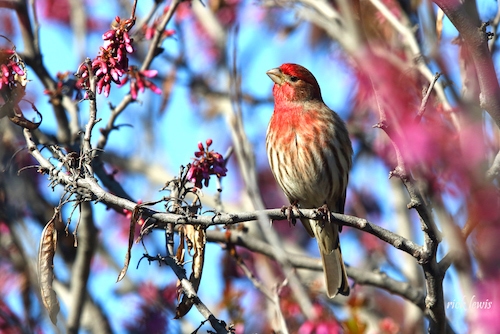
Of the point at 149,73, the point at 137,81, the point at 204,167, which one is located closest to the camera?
the point at 204,167

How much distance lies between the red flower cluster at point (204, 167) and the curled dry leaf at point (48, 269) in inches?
37.3

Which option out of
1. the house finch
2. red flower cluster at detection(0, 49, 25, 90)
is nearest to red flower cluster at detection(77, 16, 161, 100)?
A: red flower cluster at detection(0, 49, 25, 90)

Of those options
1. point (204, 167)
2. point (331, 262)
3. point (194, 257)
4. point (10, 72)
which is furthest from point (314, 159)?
point (10, 72)

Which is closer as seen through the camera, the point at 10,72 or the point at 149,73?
the point at 10,72

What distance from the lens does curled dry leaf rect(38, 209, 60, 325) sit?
3201mm

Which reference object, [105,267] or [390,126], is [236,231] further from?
[105,267]

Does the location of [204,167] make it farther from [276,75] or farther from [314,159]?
[276,75]

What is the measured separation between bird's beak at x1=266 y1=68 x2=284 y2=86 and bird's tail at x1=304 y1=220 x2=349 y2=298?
137cm

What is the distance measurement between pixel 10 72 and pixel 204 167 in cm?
120

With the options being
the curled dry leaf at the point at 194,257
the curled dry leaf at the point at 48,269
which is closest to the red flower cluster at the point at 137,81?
the curled dry leaf at the point at 194,257

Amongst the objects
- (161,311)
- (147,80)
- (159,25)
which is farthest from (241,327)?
(159,25)

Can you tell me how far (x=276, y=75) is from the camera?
254 inches

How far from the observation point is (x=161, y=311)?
6355 millimetres

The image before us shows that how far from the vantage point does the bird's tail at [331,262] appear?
18.4 ft
